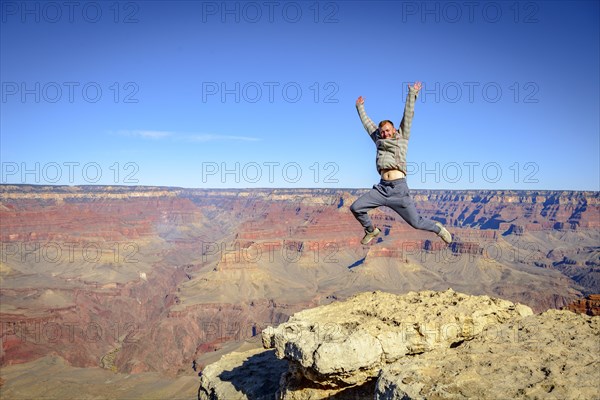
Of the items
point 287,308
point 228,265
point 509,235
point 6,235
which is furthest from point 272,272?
point 509,235

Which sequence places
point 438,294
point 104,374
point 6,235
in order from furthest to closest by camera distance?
point 6,235 < point 104,374 < point 438,294

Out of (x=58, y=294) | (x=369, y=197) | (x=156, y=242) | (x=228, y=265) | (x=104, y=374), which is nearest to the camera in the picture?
(x=369, y=197)

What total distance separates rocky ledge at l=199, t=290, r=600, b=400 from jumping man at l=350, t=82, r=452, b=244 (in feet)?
10.1

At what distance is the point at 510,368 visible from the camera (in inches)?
331

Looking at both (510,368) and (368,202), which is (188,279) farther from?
(510,368)

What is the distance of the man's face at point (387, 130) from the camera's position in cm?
898

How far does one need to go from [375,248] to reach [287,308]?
139 feet

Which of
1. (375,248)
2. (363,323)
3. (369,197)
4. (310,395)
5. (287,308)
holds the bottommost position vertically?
(287,308)

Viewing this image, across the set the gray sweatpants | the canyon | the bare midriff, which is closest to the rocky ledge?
the gray sweatpants

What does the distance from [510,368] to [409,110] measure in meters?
5.57

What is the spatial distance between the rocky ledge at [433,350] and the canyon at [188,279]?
37196mm

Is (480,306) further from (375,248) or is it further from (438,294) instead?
(375,248)

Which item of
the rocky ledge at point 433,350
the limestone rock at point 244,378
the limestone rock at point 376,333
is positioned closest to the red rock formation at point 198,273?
the limestone rock at point 244,378

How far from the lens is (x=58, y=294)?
8662 cm
